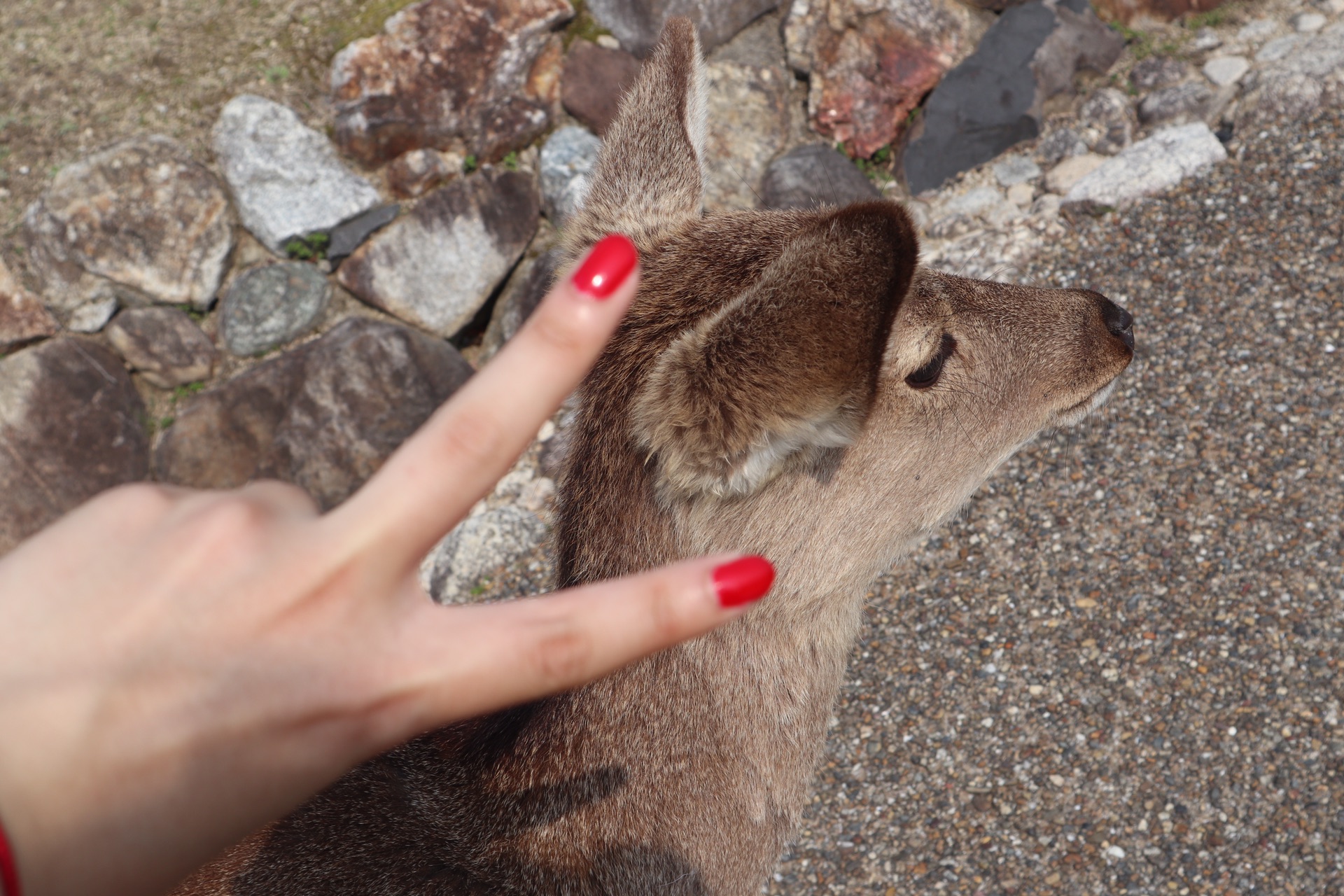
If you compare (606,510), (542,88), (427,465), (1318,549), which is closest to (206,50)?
(542,88)

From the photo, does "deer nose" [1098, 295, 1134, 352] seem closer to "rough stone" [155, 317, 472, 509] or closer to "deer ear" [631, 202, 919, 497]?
"deer ear" [631, 202, 919, 497]

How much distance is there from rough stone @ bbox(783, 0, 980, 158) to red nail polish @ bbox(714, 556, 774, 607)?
5.77m

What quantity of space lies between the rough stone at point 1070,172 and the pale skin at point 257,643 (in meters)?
6.03

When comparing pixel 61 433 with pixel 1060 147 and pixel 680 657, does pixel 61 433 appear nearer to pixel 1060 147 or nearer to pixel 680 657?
pixel 680 657

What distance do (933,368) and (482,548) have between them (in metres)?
3.47

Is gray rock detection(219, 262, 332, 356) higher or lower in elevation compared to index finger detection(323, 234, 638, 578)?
lower

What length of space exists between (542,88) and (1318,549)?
15.9 ft

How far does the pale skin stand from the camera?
0.84 metres

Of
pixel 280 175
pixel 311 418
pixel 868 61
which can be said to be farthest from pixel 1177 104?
pixel 311 418

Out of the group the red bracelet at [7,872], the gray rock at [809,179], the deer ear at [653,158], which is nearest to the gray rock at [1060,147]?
the gray rock at [809,179]

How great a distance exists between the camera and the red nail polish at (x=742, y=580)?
0.95 m

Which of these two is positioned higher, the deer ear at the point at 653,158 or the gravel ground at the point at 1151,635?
the deer ear at the point at 653,158

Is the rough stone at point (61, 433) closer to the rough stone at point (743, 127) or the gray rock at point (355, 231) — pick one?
the gray rock at point (355, 231)

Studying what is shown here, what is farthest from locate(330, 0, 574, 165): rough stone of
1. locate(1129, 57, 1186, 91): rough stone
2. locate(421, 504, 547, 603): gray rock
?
locate(1129, 57, 1186, 91): rough stone
